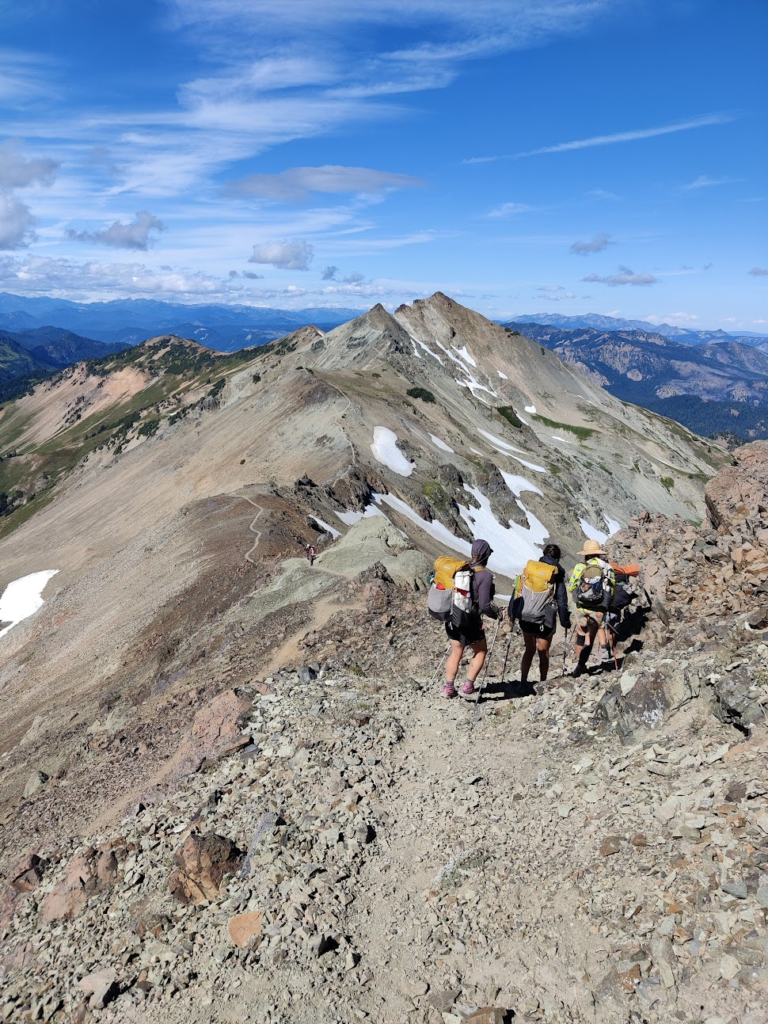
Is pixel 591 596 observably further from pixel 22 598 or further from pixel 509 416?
pixel 509 416

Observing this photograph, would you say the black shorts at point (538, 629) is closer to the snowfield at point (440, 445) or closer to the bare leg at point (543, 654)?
the bare leg at point (543, 654)

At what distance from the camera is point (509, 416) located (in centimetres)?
11238

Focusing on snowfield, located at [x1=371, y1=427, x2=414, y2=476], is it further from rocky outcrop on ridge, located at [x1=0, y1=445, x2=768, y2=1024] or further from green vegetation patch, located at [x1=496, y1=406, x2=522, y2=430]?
green vegetation patch, located at [x1=496, y1=406, x2=522, y2=430]

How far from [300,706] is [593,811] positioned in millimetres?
7102

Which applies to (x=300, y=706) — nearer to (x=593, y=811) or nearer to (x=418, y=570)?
(x=593, y=811)

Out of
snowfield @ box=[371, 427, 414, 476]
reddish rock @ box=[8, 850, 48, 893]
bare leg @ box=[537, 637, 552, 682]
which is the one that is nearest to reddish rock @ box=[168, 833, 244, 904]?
reddish rock @ box=[8, 850, 48, 893]

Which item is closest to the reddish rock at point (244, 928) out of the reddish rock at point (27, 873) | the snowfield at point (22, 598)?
the reddish rock at point (27, 873)

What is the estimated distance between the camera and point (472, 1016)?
20.9ft

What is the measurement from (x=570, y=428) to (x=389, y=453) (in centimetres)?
7467

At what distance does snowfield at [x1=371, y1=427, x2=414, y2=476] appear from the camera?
194 ft

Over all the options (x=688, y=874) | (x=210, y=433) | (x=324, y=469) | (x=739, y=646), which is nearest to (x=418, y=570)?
(x=739, y=646)

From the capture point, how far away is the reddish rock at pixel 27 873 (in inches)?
451

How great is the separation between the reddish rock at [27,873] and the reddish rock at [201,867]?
3.71 metres

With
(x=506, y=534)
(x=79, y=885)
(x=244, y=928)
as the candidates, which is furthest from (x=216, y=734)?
(x=506, y=534)
